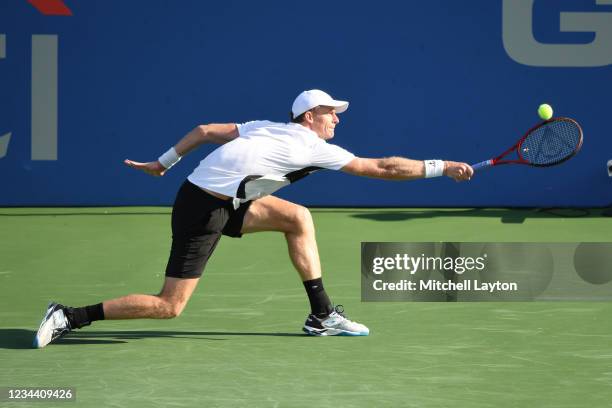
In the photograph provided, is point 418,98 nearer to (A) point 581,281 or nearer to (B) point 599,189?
(B) point 599,189

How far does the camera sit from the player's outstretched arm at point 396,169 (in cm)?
685

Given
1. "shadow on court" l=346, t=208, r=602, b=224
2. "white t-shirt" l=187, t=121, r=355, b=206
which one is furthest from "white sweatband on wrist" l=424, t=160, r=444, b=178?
"shadow on court" l=346, t=208, r=602, b=224

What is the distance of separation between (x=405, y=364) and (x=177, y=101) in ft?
25.5

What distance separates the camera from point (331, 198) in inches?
534

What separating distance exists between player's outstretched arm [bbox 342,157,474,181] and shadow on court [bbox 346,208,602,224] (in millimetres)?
5519

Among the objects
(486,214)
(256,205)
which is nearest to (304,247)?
(256,205)

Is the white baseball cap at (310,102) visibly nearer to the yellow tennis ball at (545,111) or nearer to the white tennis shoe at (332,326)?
the white tennis shoe at (332,326)

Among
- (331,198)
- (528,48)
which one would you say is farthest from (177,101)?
(528,48)

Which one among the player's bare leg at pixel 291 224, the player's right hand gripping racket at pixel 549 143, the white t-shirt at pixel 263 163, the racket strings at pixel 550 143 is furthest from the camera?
the racket strings at pixel 550 143

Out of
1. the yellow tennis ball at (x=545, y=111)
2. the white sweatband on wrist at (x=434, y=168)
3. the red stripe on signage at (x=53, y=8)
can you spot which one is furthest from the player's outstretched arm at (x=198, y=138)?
the red stripe on signage at (x=53, y=8)

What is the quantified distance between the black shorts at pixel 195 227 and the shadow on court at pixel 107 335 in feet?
1.40

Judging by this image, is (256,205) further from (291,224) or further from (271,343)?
(271,343)

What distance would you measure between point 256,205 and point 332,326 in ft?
2.65

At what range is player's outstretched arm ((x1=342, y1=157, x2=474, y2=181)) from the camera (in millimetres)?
6848
